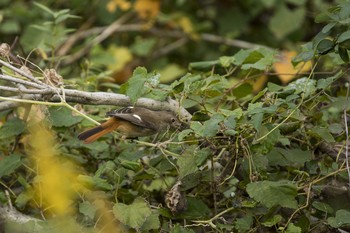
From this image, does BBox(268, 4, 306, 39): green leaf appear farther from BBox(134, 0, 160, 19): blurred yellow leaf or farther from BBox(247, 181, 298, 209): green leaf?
BBox(247, 181, 298, 209): green leaf

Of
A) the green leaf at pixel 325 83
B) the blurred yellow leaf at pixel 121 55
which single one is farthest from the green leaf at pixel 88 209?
the blurred yellow leaf at pixel 121 55

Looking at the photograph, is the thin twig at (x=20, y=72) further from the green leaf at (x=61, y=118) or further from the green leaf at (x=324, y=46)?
the green leaf at (x=324, y=46)

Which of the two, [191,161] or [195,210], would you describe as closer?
[191,161]

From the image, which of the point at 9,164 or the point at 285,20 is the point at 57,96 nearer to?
the point at 9,164

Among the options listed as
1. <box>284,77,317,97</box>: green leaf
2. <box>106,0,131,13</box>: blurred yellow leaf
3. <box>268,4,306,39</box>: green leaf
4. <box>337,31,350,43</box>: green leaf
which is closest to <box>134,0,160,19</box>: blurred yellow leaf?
<box>106,0,131,13</box>: blurred yellow leaf

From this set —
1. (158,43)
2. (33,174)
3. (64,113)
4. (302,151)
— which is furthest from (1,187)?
(158,43)

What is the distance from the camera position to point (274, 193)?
2.24 metres

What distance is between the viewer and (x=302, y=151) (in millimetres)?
2543

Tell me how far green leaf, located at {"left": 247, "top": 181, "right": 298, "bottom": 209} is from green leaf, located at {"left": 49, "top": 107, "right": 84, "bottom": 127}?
2.36 feet

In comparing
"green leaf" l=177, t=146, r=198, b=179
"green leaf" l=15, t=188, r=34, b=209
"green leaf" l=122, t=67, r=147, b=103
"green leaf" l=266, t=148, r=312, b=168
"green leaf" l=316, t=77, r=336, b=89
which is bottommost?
"green leaf" l=15, t=188, r=34, b=209

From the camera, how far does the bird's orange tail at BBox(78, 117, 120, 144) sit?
2.56 metres

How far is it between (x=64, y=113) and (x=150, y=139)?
0.98ft

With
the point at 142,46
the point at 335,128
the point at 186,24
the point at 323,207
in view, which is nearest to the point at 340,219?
the point at 323,207

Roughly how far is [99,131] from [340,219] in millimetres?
790
